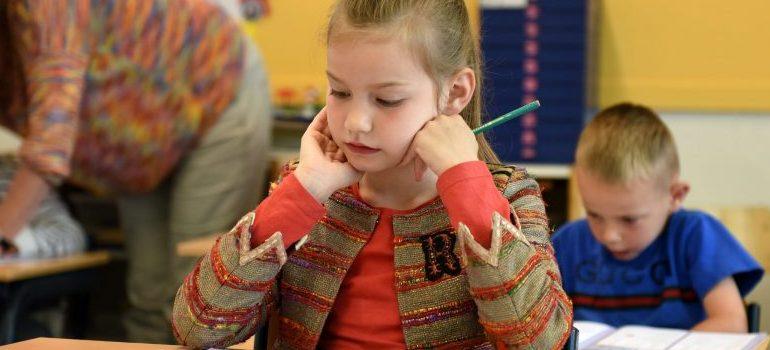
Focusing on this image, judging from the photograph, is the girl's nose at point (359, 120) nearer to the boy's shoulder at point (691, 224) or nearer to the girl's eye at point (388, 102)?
the girl's eye at point (388, 102)

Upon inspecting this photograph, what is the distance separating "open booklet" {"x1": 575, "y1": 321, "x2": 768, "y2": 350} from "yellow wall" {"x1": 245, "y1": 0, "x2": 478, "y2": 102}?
2.29 meters

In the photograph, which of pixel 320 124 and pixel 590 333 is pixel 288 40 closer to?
pixel 590 333

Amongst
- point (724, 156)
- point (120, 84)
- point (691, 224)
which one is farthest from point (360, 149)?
point (724, 156)

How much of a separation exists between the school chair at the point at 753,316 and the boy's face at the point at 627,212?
0.83ft

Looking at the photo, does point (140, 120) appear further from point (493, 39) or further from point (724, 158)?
point (724, 158)

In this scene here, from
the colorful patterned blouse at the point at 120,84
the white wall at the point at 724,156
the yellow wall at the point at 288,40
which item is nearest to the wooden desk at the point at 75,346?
the colorful patterned blouse at the point at 120,84

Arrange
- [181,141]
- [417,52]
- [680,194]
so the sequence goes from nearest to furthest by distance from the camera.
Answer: [417,52]
[680,194]
[181,141]

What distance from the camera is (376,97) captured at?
1.26 metres

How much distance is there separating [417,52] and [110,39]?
7.19 ft

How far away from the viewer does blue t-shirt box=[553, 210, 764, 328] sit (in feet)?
7.04

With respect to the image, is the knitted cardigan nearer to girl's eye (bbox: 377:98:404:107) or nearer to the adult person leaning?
girl's eye (bbox: 377:98:404:107)

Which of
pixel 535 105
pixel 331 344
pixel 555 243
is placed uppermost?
pixel 535 105

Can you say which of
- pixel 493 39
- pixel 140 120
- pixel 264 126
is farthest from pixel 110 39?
pixel 493 39

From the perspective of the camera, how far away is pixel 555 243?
2418 mm
